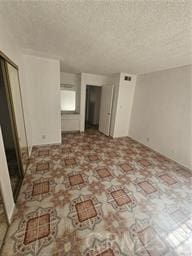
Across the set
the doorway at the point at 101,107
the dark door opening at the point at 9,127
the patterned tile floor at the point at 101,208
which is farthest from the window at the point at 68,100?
the dark door opening at the point at 9,127

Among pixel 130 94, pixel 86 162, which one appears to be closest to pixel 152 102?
pixel 130 94

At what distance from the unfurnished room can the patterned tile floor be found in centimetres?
1

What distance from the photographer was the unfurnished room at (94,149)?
1201 millimetres

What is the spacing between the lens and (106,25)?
4.54 feet

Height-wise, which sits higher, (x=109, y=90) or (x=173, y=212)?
(x=109, y=90)

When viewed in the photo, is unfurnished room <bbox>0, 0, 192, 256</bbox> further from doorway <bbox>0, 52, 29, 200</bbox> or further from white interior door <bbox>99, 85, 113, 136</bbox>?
white interior door <bbox>99, 85, 113, 136</bbox>

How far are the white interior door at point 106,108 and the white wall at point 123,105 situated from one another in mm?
284

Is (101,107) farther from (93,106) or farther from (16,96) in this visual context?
(16,96)

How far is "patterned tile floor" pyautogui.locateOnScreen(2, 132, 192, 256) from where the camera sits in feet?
3.98

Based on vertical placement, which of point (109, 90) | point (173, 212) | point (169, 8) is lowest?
point (173, 212)

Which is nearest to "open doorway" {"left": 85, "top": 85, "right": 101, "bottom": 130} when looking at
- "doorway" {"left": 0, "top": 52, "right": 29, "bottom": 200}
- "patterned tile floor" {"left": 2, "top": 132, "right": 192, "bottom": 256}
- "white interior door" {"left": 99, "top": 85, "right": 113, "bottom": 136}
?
"white interior door" {"left": 99, "top": 85, "right": 113, "bottom": 136}

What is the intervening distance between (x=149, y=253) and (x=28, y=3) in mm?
2839

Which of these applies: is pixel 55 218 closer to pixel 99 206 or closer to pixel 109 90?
pixel 99 206

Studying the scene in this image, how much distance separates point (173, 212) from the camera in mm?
1658
